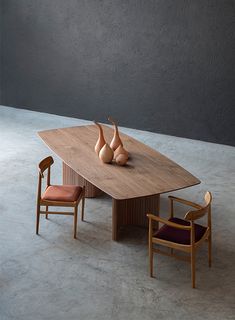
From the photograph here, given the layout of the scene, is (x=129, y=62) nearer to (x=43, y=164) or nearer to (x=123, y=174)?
(x=43, y=164)

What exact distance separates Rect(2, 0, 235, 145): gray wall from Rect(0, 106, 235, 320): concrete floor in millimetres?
1642

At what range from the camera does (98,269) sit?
487 centimetres

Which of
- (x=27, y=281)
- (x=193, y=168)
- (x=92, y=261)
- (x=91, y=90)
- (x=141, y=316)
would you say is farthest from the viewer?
(x=91, y=90)

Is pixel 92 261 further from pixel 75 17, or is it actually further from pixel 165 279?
pixel 75 17

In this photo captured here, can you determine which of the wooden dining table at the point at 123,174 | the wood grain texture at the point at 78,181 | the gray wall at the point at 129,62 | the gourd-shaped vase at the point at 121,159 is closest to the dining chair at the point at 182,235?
the wooden dining table at the point at 123,174

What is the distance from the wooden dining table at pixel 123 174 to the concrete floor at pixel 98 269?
219 millimetres

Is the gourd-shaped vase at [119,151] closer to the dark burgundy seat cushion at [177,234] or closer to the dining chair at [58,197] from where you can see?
the dining chair at [58,197]

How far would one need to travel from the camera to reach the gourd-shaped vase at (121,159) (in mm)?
5434

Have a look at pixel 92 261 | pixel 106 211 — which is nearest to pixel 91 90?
pixel 106 211

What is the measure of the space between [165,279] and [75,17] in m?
5.00

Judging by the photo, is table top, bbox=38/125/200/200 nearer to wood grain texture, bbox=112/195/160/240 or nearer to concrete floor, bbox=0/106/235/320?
wood grain texture, bbox=112/195/160/240

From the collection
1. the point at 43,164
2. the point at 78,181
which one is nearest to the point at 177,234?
the point at 43,164

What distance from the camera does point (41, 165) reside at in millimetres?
5426

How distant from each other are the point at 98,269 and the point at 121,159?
1.09 meters
